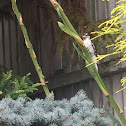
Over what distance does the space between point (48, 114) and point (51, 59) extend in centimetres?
230

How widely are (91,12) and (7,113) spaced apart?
2248 mm

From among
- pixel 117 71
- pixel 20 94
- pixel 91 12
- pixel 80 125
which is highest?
pixel 91 12

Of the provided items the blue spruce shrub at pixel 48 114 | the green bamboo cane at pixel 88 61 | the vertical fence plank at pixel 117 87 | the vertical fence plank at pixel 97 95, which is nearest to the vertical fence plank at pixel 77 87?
the vertical fence plank at pixel 97 95

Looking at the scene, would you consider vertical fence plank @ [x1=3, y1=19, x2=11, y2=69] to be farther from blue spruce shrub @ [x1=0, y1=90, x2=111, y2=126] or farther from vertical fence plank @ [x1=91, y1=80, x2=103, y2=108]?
blue spruce shrub @ [x1=0, y1=90, x2=111, y2=126]

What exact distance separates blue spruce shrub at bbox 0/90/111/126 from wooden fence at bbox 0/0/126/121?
4.58 ft

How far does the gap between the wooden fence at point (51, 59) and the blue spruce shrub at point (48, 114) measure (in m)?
1.40

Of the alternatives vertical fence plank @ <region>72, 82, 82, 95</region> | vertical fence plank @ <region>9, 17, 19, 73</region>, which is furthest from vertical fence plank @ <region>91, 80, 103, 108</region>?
vertical fence plank @ <region>9, 17, 19, 73</region>

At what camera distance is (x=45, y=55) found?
4.34 metres

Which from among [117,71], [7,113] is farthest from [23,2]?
[7,113]

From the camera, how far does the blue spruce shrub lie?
1.96 m

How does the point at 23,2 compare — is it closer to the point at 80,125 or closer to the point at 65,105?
the point at 65,105

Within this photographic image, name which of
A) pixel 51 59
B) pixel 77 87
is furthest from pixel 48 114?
pixel 51 59

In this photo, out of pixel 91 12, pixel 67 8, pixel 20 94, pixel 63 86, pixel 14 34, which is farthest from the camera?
pixel 14 34

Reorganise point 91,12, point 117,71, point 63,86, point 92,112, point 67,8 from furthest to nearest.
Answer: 1. point 63,86
2. point 91,12
3. point 117,71
4. point 67,8
5. point 92,112
